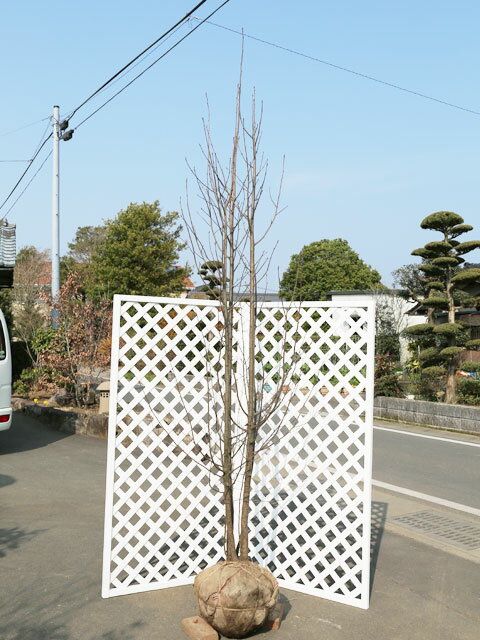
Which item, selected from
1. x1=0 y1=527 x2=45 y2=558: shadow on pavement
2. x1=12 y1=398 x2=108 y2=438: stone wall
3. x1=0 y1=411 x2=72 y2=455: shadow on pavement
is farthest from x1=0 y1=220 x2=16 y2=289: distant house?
x1=0 y1=527 x2=45 y2=558: shadow on pavement

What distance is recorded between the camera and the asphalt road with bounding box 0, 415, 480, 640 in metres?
3.76

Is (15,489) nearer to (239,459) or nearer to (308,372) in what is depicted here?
(239,459)

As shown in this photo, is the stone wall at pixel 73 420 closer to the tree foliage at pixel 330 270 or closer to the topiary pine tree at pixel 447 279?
the topiary pine tree at pixel 447 279

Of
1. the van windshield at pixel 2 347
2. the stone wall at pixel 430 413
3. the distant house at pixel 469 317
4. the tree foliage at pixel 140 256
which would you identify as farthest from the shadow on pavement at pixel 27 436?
the tree foliage at pixel 140 256

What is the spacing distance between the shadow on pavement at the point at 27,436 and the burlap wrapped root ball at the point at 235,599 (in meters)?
6.80

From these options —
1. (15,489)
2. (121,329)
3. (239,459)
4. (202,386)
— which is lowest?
(15,489)

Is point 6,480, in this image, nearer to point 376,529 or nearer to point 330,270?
point 376,529

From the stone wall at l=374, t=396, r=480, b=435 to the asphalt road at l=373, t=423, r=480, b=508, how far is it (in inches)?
21.7

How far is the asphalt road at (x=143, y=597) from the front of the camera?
376 cm

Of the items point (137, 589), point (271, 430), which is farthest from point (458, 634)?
point (137, 589)

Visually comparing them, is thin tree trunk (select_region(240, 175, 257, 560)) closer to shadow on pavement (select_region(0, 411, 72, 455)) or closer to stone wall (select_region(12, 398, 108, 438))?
shadow on pavement (select_region(0, 411, 72, 455))

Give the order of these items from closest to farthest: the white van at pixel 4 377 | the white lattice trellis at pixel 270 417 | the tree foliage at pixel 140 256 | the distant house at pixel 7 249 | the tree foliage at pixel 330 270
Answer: the white lattice trellis at pixel 270 417, the white van at pixel 4 377, the distant house at pixel 7 249, the tree foliage at pixel 140 256, the tree foliage at pixel 330 270

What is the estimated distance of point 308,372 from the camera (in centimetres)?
446

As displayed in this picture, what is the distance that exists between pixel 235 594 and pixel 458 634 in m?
1.39
